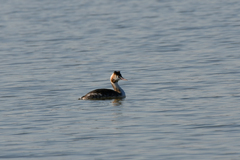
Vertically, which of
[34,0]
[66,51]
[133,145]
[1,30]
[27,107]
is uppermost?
[34,0]

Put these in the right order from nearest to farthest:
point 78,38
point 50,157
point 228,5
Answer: point 50,157 → point 78,38 → point 228,5

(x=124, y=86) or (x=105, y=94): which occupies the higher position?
(x=124, y=86)

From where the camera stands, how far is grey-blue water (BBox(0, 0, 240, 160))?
12.9 m

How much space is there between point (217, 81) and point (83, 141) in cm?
854

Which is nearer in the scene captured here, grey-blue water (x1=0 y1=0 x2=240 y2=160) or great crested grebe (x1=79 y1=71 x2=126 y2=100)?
grey-blue water (x1=0 y1=0 x2=240 y2=160)

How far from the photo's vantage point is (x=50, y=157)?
12094 mm

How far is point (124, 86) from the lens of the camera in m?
21.2

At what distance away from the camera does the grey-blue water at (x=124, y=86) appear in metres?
12.9

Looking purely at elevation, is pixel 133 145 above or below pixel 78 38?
below

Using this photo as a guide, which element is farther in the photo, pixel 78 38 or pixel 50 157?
pixel 78 38

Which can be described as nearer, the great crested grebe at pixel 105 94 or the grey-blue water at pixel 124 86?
the grey-blue water at pixel 124 86

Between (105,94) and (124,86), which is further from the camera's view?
(124,86)

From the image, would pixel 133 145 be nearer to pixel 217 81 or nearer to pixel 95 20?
pixel 217 81

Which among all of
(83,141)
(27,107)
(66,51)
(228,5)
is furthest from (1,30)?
(83,141)
